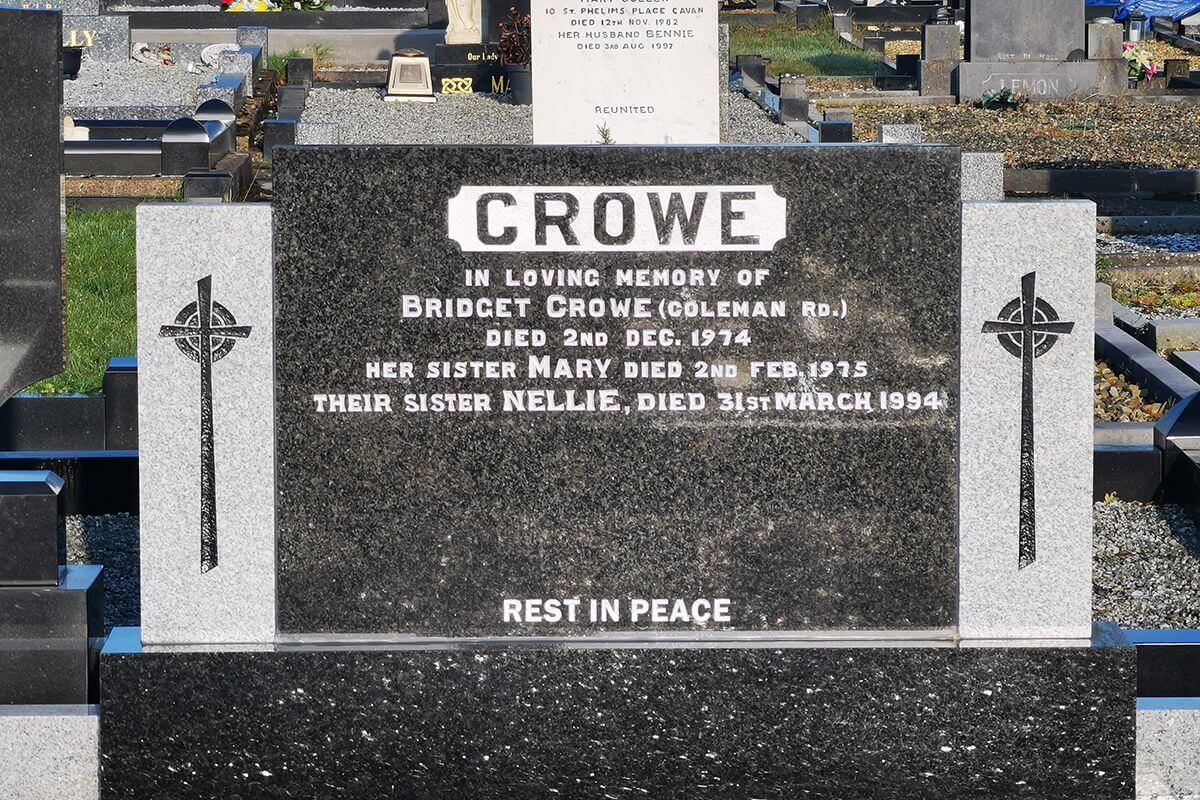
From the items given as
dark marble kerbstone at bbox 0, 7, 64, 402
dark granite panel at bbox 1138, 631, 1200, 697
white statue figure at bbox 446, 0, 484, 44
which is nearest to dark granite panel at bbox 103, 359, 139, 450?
dark marble kerbstone at bbox 0, 7, 64, 402

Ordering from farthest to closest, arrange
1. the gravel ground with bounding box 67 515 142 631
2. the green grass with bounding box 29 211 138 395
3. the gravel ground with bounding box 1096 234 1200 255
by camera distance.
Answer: the gravel ground with bounding box 1096 234 1200 255
the green grass with bounding box 29 211 138 395
the gravel ground with bounding box 67 515 142 631

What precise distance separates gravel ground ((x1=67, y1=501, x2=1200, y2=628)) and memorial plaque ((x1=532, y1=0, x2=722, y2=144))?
606 cm

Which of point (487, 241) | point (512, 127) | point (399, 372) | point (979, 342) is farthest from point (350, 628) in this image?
point (512, 127)

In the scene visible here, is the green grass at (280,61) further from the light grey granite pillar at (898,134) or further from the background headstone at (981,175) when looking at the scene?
the background headstone at (981,175)

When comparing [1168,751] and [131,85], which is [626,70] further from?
[131,85]

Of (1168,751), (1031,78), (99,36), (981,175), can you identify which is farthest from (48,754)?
(99,36)

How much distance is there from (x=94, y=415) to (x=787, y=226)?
3582 millimetres

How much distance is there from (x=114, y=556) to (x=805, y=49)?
2056 centimetres

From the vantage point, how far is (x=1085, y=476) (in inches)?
152

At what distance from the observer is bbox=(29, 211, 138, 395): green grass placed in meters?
7.59

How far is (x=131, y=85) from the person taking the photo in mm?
18625

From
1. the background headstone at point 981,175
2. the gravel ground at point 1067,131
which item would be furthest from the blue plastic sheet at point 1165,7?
the background headstone at point 981,175

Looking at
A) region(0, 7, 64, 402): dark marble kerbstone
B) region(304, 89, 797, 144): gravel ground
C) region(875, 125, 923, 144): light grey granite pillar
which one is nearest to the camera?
region(0, 7, 64, 402): dark marble kerbstone

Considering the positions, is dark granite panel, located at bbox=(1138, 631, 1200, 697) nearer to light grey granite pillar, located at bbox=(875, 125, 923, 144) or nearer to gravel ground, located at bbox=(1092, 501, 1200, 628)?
gravel ground, located at bbox=(1092, 501, 1200, 628)
